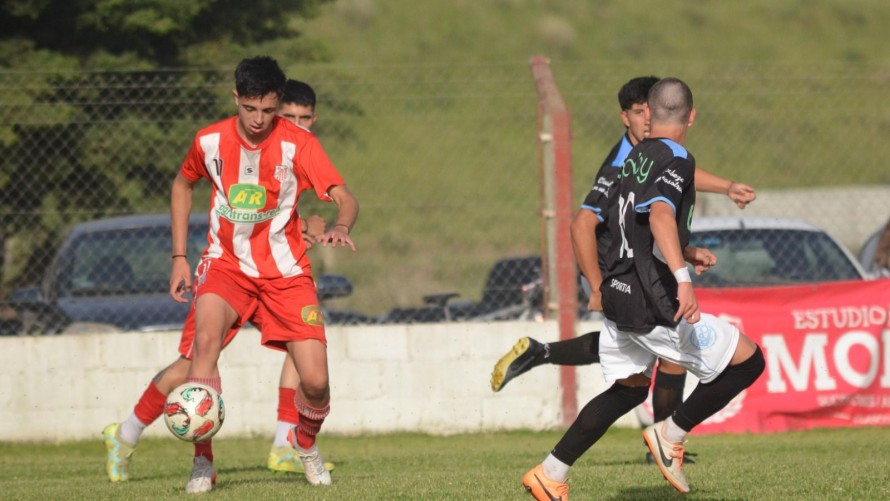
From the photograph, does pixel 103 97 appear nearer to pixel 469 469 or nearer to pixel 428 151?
pixel 469 469

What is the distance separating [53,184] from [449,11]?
1086 inches

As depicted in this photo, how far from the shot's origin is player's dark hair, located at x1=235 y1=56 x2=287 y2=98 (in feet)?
20.0

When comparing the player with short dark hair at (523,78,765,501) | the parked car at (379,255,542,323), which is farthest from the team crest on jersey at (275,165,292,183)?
the parked car at (379,255,542,323)

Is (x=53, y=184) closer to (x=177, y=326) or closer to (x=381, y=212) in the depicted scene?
(x=177, y=326)

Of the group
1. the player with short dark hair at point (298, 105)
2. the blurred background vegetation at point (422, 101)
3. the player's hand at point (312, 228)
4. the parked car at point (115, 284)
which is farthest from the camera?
the blurred background vegetation at point (422, 101)

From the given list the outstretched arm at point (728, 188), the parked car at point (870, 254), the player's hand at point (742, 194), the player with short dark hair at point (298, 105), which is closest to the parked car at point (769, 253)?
the parked car at point (870, 254)

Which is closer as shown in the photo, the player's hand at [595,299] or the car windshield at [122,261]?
the player's hand at [595,299]

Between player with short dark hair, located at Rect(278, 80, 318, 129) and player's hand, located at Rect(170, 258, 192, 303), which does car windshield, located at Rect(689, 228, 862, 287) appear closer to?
player with short dark hair, located at Rect(278, 80, 318, 129)

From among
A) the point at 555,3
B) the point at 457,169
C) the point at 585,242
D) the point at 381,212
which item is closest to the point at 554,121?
the point at 585,242

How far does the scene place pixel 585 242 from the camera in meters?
6.46

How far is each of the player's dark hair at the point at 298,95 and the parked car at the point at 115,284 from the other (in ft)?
7.53

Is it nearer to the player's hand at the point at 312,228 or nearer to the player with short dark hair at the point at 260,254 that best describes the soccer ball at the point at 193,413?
the player with short dark hair at the point at 260,254

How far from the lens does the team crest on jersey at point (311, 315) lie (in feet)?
21.1

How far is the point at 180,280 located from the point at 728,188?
292 cm
